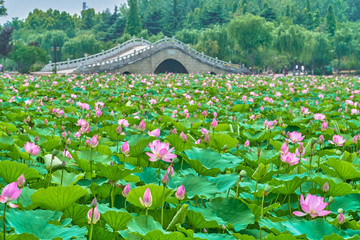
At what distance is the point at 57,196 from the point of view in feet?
4.15

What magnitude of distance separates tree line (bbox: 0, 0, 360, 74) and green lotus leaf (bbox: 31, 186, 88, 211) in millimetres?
29746

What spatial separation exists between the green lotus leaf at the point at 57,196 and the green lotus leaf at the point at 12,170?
0.26 meters

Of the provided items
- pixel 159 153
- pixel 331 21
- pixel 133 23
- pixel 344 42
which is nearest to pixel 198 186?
pixel 159 153

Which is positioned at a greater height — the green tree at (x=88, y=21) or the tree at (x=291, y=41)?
the green tree at (x=88, y=21)

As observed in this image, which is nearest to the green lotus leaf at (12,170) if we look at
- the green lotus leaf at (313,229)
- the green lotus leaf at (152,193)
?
the green lotus leaf at (152,193)

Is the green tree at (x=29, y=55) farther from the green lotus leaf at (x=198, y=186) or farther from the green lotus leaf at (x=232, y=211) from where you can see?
the green lotus leaf at (x=232, y=211)

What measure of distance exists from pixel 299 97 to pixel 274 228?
6.63 meters

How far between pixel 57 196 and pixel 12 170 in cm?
39

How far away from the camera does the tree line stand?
3603 centimetres

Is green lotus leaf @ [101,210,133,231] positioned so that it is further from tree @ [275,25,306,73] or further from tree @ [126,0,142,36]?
tree @ [126,0,142,36]

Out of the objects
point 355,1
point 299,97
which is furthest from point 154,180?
point 355,1

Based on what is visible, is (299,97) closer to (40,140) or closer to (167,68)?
(40,140)

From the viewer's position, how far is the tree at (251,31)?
3531 centimetres

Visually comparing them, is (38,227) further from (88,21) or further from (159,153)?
(88,21)
